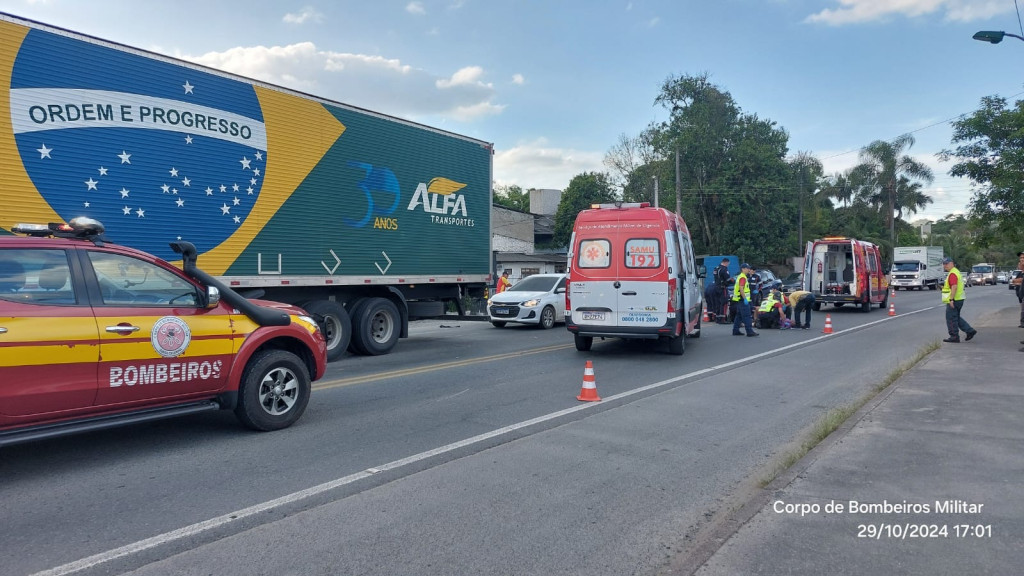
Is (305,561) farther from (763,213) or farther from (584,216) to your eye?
(763,213)

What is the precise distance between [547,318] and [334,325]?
728cm

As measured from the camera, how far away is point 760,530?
3826 millimetres

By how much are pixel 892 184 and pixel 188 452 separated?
6438 centimetres

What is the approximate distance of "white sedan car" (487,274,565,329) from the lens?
17.2 metres

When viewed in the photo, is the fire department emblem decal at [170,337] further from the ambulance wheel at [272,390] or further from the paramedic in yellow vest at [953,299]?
the paramedic in yellow vest at [953,299]

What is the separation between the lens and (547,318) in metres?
17.6

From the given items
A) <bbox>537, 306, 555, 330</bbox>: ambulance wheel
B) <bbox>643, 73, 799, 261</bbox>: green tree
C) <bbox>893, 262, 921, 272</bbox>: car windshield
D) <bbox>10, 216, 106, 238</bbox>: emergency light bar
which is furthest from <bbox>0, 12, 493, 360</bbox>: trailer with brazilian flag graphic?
<bbox>893, 262, 921, 272</bbox>: car windshield

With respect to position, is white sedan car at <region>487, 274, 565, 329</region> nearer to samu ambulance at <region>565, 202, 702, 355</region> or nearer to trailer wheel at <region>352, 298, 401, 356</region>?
trailer wheel at <region>352, 298, 401, 356</region>

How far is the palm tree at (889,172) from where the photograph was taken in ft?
184

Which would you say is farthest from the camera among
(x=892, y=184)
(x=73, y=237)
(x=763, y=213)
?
(x=892, y=184)

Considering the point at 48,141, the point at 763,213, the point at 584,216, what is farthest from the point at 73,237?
the point at 763,213

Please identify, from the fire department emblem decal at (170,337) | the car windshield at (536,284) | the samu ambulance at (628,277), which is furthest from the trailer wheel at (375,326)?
the fire department emblem decal at (170,337)

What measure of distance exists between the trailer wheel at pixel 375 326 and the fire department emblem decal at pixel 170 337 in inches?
245
